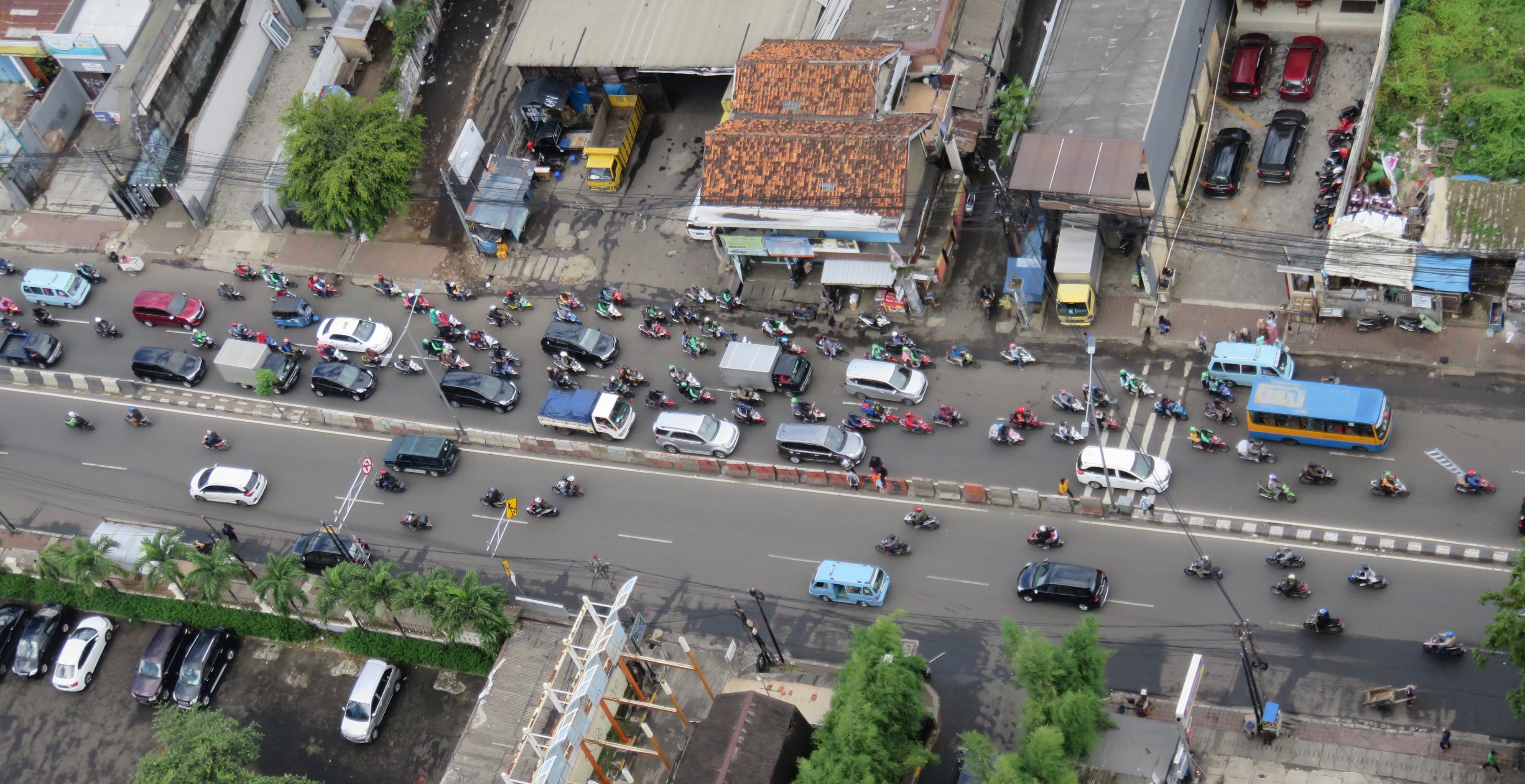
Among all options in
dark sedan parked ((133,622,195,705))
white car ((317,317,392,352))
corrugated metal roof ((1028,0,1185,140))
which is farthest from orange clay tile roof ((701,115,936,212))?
dark sedan parked ((133,622,195,705))

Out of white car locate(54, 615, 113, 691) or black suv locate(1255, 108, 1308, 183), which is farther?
black suv locate(1255, 108, 1308, 183)

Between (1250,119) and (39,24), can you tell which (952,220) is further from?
(39,24)

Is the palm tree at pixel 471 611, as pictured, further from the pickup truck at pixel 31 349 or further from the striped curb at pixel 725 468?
the pickup truck at pixel 31 349

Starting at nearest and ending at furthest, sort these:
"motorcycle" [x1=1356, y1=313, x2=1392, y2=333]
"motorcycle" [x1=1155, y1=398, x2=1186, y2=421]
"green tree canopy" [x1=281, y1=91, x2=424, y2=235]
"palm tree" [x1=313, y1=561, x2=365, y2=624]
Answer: "palm tree" [x1=313, y1=561, x2=365, y2=624] → "motorcycle" [x1=1155, y1=398, x2=1186, y2=421] → "motorcycle" [x1=1356, y1=313, x2=1392, y2=333] → "green tree canopy" [x1=281, y1=91, x2=424, y2=235]

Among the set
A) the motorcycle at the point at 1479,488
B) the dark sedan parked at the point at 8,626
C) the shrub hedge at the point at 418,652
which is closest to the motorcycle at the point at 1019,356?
the motorcycle at the point at 1479,488

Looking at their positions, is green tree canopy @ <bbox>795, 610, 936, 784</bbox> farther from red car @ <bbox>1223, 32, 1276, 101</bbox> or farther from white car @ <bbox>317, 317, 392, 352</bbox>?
red car @ <bbox>1223, 32, 1276, 101</bbox>

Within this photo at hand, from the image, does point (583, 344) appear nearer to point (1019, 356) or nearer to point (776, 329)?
point (776, 329)

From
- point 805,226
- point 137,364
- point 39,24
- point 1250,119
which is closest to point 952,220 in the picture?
point 805,226
